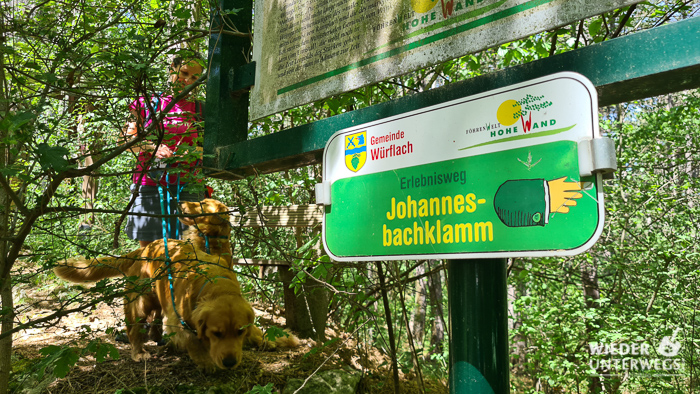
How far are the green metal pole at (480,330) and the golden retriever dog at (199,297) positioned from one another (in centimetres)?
181

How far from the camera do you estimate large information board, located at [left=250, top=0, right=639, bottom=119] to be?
133 cm

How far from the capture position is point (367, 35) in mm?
1736

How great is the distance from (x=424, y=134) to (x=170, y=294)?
311cm

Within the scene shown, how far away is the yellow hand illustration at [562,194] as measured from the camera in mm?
1029

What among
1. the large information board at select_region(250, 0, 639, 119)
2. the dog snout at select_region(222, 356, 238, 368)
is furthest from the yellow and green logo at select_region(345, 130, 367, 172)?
the dog snout at select_region(222, 356, 238, 368)

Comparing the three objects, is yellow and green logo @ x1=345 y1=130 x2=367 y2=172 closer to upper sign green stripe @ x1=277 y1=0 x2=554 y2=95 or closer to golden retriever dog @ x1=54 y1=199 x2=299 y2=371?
upper sign green stripe @ x1=277 y1=0 x2=554 y2=95

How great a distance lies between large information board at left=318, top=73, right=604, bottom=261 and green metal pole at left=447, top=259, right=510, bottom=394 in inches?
7.5

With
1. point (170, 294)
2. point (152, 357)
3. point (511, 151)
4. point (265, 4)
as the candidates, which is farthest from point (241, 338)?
point (511, 151)

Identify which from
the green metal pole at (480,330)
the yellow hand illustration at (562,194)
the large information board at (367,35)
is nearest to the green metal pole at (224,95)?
the large information board at (367,35)

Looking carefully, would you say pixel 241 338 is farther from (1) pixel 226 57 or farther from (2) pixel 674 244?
(2) pixel 674 244

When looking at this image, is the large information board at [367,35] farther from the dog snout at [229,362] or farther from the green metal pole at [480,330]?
the dog snout at [229,362]

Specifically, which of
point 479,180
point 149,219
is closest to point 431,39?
point 479,180

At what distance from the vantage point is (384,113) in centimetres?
164

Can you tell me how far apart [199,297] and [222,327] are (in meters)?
0.36
